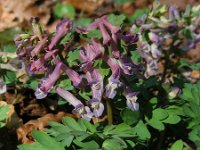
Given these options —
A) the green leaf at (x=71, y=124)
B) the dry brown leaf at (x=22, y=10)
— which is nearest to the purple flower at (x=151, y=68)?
→ the green leaf at (x=71, y=124)

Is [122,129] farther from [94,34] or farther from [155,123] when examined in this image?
[94,34]

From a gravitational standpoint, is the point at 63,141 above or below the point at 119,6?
above

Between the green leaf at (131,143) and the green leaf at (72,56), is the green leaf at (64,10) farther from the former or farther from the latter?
the green leaf at (131,143)

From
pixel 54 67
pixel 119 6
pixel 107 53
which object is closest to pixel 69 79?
pixel 54 67

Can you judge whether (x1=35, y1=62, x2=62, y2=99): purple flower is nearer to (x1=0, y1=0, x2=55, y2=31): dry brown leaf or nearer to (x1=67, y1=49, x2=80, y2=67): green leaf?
(x1=67, y1=49, x2=80, y2=67): green leaf

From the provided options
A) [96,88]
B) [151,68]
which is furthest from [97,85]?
[151,68]

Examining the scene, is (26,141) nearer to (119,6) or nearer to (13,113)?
(13,113)

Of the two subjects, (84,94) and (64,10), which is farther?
(64,10)
